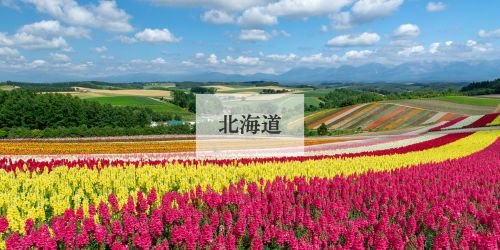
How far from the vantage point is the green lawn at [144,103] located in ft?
375

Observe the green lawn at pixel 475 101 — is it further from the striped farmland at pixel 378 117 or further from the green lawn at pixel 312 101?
the green lawn at pixel 312 101

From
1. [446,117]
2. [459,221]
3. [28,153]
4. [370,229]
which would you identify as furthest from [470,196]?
[446,117]

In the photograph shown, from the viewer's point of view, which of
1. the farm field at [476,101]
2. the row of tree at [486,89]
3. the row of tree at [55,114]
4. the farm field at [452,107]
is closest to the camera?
the row of tree at [55,114]

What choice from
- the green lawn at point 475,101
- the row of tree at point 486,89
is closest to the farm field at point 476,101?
the green lawn at point 475,101

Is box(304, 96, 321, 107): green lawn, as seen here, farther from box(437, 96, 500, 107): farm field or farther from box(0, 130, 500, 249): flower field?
box(0, 130, 500, 249): flower field

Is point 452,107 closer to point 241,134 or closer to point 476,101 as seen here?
point 476,101

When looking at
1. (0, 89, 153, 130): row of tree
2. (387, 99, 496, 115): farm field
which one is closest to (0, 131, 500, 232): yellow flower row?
(0, 89, 153, 130): row of tree

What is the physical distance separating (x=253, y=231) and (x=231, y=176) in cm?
579

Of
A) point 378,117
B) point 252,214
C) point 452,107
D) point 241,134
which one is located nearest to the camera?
point 252,214

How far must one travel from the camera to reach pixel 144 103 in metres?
122

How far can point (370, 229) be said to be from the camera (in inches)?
290

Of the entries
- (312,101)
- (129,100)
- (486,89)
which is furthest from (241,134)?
(486,89)

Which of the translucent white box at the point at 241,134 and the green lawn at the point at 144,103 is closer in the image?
the translucent white box at the point at 241,134

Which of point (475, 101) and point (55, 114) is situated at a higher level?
point (475, 101)
